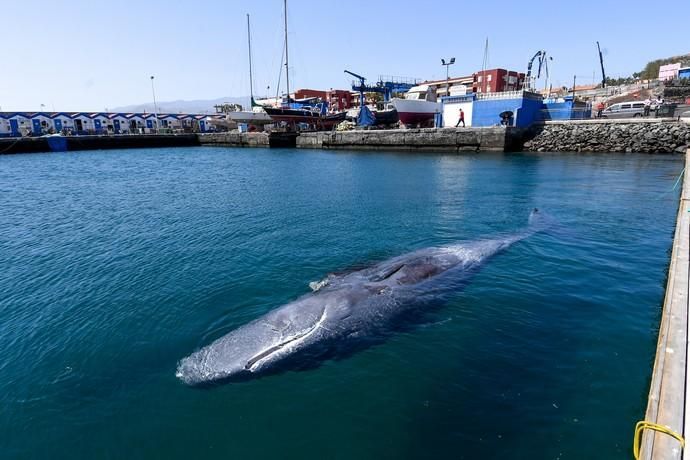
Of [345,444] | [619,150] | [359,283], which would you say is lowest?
[345,444]

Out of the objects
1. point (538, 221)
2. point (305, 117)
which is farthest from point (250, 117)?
point (538, 221)

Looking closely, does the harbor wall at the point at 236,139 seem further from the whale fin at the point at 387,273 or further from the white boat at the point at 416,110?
the whale fin at the point at 387,273

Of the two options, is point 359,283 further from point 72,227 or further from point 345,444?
point 72,227

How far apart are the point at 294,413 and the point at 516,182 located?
93.8 feet

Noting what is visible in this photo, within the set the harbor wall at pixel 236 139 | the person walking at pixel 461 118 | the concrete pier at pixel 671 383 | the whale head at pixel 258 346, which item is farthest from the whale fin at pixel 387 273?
the harbor wall at pixel 236 139

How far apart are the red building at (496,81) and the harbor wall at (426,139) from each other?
1391 inches

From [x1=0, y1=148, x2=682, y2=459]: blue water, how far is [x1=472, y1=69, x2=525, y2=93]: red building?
6734 centimetres


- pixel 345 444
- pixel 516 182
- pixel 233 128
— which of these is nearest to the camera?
pixel 345 444

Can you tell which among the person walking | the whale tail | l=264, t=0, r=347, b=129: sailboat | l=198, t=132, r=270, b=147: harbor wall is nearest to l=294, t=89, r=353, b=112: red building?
l=264, t=0, r=347, b=129: sailboat

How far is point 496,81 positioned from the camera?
82750 mm

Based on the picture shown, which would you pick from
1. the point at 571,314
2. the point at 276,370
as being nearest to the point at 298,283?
the point at 276,370

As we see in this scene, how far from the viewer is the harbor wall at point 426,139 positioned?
51531mm

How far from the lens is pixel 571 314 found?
34.0 ft

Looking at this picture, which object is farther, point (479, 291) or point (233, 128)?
point (233, 128)
